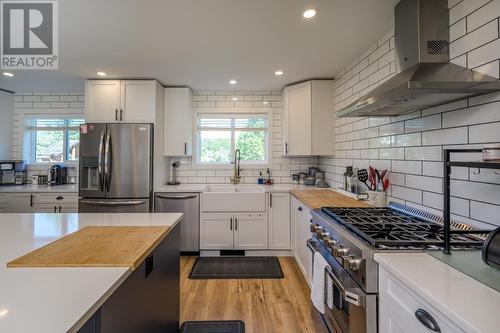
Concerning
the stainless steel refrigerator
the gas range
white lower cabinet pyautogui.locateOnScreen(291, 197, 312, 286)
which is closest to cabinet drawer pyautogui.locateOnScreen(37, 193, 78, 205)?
the stainless steel refrigerator

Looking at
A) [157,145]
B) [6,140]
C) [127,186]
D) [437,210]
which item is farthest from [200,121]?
[437,210]

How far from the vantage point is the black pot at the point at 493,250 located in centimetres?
82

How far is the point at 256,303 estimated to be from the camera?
2.24 meters

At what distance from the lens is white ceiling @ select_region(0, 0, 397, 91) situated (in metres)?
1.74

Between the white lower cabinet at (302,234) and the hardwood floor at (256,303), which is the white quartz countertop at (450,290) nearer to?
the hardwood floor at (256,303)

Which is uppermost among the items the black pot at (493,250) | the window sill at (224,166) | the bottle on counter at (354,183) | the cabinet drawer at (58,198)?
the window sill at (224,166)

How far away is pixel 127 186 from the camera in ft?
10.2

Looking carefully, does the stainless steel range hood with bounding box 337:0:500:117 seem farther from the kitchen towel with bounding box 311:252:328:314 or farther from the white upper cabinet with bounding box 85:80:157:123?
the white upper cabinet with bounding box 85:80:157:123

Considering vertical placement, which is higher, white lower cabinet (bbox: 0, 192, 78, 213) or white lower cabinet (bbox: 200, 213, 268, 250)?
white lower cabinet (bbox: 0, 192, 78, 213)

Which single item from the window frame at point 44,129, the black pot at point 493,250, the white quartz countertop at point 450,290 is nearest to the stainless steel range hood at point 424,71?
the black pot at point 493,250

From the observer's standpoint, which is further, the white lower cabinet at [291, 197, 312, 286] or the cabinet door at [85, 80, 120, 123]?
the cabinet door at [85, 80, 120, 123]

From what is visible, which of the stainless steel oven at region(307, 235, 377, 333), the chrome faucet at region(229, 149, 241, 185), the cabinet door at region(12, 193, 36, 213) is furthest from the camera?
the chrome faucet at region(229, 149, 241, 185)

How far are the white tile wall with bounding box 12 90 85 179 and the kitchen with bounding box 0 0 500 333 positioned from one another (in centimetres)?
3


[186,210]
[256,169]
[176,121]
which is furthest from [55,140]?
[256,169]
